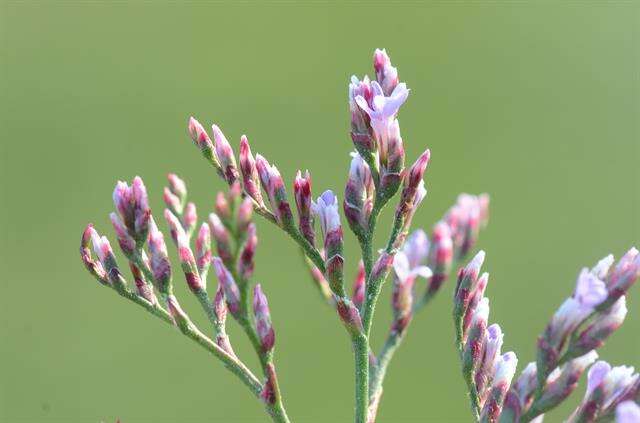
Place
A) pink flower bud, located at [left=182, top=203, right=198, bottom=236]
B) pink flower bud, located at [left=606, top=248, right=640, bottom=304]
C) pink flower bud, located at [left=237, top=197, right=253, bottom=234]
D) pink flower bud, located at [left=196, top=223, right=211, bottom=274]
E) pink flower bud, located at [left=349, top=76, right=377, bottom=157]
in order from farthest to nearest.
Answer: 1. pink flower bud, located at [left=182, top=203, right=198, bottom=236]
2. pink flower bud, located at [left=196, top=223, right=211, bottom=274]
3. pink flower bud, located at [left=349, top=76, right=377, bottom=157]
4. pink flower bud, located at [left=606, top=248, right=640, bottom=304]
5. pink flower bud, located at [left=237, top=197, right=253, bottom=234]

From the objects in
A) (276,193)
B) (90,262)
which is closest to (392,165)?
(276,193)

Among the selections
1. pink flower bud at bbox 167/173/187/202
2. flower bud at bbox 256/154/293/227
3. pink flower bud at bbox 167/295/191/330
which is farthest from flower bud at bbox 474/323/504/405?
pink flower bud at bbox 167/173/187/202

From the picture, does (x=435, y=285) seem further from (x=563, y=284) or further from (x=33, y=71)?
(x=33, y=71)

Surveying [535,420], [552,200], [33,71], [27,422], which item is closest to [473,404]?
[535,420]

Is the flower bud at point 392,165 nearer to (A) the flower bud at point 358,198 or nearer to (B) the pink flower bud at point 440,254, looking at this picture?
(A) the flower bud at point 358,198

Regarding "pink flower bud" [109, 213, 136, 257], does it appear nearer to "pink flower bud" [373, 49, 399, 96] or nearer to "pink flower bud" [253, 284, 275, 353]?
"pink flower bud" [253, 284, 275, 353]
